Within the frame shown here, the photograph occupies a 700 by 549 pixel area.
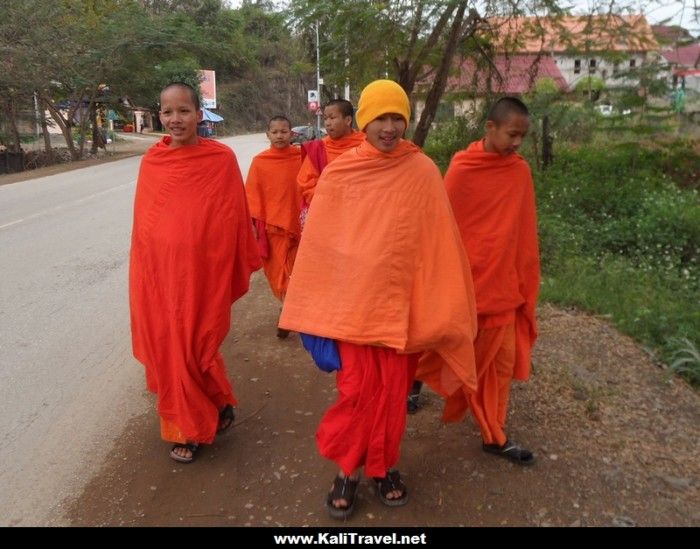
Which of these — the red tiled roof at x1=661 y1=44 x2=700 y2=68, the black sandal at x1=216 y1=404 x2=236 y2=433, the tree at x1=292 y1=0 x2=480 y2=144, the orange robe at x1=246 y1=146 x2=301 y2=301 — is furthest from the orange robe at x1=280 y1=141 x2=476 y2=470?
the red tiled roof at x1=661 y1=44 x2=700 y2=68

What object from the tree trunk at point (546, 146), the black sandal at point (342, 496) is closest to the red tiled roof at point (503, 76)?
the tree trunk at point (546, 146)

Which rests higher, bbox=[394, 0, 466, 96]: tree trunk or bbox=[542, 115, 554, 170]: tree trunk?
bbox=[394, 0, 466, 96]: tree trunk

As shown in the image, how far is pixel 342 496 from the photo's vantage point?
2723 millimetres

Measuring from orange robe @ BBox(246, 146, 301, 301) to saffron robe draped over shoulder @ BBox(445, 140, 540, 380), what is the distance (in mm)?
2187

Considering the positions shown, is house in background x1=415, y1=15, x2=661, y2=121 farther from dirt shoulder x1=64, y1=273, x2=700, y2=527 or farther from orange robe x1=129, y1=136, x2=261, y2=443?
orange robe x1=129, y1=136, x2=261, y2=443

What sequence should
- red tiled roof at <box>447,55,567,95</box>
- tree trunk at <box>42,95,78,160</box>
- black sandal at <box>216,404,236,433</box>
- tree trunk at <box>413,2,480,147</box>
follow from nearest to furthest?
black sandal at <box>216,404,236,433</box> → tree trunk at <box>413,2,480,147</box> → red tiled roof at <box>447,55,567,95</box> → tree trunk at <box>42,95,78,160</box>

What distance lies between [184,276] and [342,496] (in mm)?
1284

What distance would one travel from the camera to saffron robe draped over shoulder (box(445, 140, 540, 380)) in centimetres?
313

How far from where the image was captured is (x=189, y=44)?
2598 cm

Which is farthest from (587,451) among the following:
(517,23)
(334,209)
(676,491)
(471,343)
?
(517,23)

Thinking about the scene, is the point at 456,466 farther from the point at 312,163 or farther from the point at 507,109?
the point at 312,163

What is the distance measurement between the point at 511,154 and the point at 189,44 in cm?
2543

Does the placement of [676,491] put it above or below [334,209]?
below

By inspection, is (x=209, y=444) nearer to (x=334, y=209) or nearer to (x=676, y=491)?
(x=334, y=209)
